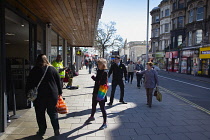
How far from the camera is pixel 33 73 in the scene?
385cm

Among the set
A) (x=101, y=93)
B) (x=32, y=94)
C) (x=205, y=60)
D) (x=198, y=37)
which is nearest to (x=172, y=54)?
(x=198, y=37)

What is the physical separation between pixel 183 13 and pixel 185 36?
394 cm

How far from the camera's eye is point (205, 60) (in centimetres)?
2345

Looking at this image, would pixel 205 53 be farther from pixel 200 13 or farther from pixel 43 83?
pixel 43 83

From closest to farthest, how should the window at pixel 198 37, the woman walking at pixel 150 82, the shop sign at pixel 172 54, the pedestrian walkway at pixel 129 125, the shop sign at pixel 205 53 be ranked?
the pedestrian walkway at pixel 129 125 < the woman walking at pixel 150 82 < the shop sign at pixel 205 53 < the window at pixel 198 37 < the shop sign at pixel 172 54

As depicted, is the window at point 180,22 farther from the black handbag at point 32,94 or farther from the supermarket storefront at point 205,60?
the black handbag at point 32,94

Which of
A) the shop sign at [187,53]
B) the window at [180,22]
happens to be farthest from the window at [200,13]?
the window at [180,22]

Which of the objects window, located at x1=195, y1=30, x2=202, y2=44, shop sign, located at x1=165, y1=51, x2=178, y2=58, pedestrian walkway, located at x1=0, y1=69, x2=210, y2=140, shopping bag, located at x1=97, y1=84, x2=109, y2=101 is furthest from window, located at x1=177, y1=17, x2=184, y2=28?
shopping bag, located at x1=97, y1=84, x2=109, y2=101

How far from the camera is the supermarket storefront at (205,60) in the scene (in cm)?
2261

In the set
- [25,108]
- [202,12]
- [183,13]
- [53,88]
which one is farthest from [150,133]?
[183,13]

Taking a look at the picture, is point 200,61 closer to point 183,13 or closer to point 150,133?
point 183,13

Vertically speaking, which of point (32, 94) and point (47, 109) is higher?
point (32, 94)

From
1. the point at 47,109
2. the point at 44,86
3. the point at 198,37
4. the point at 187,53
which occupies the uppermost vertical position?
the point at 198,37

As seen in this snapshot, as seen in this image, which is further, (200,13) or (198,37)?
(198,37)
